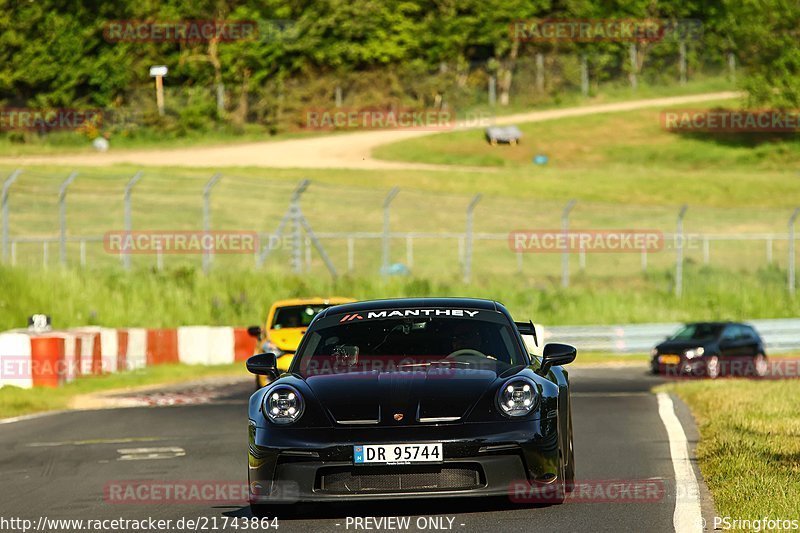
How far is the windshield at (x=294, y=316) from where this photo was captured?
69.6 feet

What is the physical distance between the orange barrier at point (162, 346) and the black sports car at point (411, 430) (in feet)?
59.8

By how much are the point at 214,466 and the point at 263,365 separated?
2.95 meters

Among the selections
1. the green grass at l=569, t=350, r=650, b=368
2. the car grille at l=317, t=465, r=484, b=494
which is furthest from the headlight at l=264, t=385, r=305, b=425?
the green grass at l=569, t=350, r=650, b=368

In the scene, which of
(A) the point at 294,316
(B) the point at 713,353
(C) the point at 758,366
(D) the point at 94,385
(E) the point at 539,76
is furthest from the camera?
(E) the point at 539,76

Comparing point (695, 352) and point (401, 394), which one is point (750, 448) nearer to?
point (401, 394)

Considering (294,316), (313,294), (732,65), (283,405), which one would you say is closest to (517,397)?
(283,405)

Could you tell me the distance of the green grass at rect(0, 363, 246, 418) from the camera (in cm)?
2022

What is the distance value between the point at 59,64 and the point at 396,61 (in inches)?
693

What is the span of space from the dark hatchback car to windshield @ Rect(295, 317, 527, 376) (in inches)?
728

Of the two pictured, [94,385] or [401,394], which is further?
[94,385]

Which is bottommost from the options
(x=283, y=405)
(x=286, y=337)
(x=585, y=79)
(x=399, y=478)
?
(x=286, y=337)

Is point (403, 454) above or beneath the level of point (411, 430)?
beneath

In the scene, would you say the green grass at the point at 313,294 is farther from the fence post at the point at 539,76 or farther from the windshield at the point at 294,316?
the fence post at the point at 539,76

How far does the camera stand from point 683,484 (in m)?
10.3
